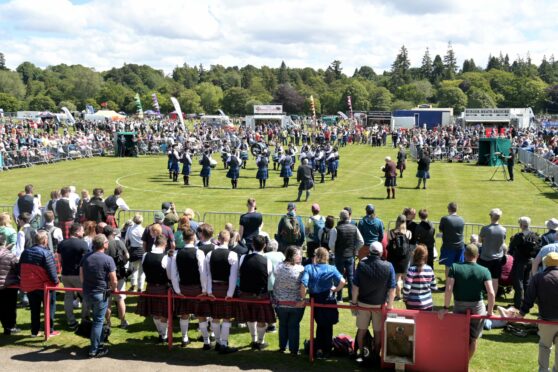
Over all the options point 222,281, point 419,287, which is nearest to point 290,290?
point 222,281

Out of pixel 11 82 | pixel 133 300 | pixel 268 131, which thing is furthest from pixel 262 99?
pixel 133 300

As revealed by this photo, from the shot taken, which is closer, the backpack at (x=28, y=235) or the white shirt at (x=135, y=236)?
the backpack at (x=28, y=235)

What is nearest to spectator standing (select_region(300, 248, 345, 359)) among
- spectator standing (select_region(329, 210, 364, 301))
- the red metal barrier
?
the red metal barrier

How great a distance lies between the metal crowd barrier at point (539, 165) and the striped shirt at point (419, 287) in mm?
20875

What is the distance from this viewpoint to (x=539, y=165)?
30.6 metres

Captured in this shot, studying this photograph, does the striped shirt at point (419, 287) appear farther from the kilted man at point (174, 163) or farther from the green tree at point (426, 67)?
the green tree at point (426, 67)

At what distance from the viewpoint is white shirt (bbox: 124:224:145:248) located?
36.2 ft

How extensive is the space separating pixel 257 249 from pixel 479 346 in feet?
12.2

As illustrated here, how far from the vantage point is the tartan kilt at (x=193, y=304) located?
28.1ft

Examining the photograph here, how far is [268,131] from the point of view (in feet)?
173

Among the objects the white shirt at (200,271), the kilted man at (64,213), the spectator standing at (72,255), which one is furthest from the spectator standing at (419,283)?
the kilted man at (64,213)

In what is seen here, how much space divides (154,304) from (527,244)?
6.41 meters

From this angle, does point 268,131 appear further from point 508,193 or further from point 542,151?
point 508,193

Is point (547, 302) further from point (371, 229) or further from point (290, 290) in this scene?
point (371, 229)
